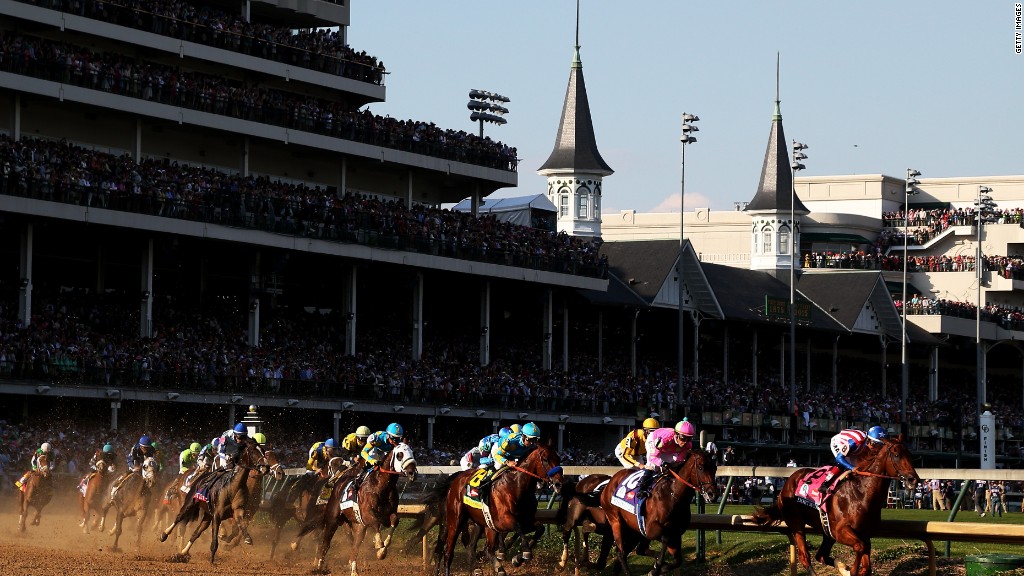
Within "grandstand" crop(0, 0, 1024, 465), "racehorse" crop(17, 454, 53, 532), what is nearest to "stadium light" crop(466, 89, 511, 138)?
"grandstand" crop(0, 0, 1024, 465)

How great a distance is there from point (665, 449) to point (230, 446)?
22.8ft

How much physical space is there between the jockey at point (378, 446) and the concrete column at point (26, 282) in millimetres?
20817

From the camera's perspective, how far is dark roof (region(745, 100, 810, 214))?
76000mm

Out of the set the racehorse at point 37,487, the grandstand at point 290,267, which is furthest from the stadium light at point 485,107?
the racehorse at point 37,487

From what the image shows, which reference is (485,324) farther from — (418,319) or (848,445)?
(848,445)

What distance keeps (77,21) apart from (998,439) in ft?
123

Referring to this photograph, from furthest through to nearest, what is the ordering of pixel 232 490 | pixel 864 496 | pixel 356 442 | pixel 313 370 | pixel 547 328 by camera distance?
pixel 547 328 → pixel 313 370 → pixel 356 442 → pixel 232 490 → pixel 864 496

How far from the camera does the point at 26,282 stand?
39.1 metres

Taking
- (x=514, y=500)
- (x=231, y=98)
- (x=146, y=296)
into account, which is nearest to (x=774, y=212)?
(x=231, y=98)

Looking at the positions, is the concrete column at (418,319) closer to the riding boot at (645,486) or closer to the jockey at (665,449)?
the jockey at (665,449)

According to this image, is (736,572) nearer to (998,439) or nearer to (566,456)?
(566,456)

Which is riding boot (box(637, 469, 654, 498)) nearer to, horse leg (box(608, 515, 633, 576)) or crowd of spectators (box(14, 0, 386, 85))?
horse leg (box(608, 515, 633, 576))

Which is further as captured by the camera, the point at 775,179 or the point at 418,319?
the point at 775,179

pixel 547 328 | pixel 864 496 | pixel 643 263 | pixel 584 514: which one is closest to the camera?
pixel 864 496
